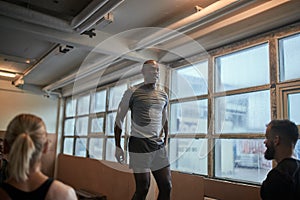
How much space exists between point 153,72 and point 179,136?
2.06m

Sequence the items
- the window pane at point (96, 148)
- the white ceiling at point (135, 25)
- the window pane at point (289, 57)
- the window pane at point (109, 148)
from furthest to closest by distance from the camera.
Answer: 1. the window pane at point (96, 148)
2. the window pane at point (109, 148)
3. the window pane at point (289, 57)
4. the white ceiling at point (135, 25)

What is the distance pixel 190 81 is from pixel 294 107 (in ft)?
5.37

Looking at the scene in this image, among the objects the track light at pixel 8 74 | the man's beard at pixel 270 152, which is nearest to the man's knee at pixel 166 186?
the man's beard at pixel 270 152

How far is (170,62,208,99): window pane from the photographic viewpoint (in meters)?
3.95

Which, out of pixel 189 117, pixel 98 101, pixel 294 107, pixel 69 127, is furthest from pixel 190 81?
pixel 69 127

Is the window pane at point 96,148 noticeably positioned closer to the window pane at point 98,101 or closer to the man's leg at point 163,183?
the window pane at point 98,101

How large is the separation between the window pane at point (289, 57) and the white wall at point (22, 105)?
6273mm

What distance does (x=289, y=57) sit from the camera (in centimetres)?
297

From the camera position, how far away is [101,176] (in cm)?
563

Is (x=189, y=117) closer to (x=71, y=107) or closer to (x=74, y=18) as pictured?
(x=74, y=18)

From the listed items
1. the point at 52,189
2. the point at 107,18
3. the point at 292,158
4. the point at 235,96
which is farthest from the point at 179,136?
the point at 52,189

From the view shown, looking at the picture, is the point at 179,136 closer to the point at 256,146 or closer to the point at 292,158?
the point at 256,146

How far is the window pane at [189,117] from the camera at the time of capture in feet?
12.7

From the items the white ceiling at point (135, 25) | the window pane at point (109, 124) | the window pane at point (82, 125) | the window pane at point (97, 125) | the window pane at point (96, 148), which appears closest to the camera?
the white ceiling at point (135, 25)
